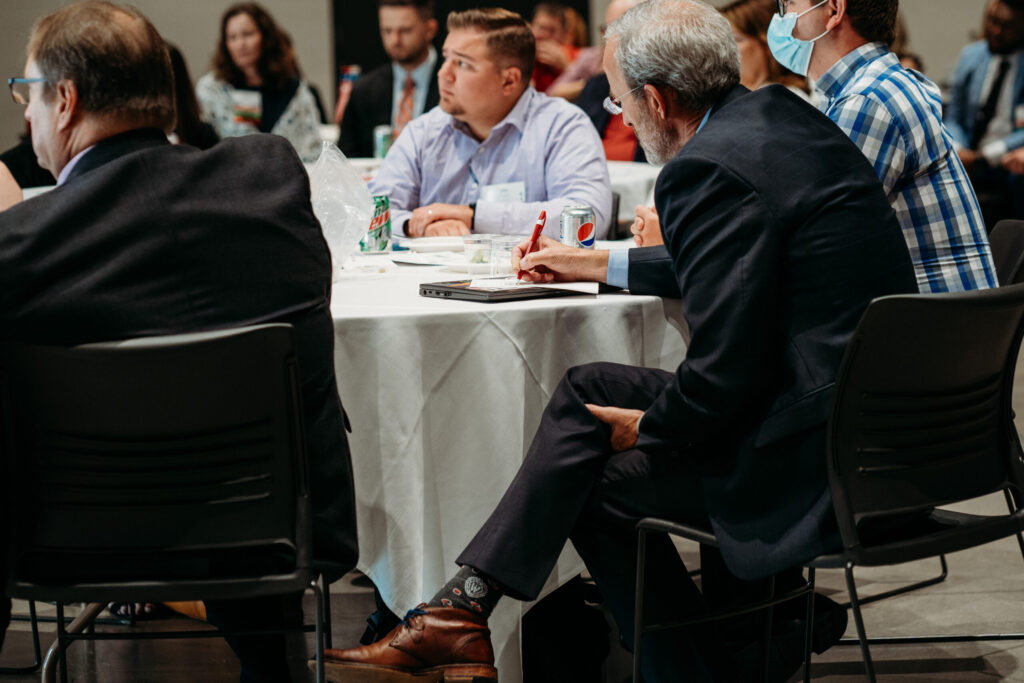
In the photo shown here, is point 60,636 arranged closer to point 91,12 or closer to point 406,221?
point 91,12

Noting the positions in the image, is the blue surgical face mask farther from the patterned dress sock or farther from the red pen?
the patterned dress sock

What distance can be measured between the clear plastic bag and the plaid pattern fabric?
1.06m

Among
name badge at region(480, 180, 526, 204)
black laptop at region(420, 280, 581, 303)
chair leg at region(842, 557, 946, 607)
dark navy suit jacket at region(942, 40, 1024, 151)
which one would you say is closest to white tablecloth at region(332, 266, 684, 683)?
black laptop at region(420, 280, 581, 303)

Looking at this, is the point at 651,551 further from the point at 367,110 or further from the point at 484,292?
the point at 367,110

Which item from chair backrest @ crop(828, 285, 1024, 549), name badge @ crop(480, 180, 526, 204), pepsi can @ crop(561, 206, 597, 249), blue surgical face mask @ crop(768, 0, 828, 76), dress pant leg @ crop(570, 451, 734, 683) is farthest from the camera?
name badge @ crop(480, 180, 526, 204)

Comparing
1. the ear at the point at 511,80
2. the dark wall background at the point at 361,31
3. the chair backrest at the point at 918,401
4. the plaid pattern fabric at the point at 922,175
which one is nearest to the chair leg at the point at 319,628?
the chair backrest at the point at 918,401

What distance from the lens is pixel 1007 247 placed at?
240 centimetres

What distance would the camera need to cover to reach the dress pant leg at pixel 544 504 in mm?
1952

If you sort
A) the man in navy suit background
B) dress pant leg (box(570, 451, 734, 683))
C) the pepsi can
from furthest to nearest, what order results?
1. the man in navy suit background
2. the pepsi can
3. dress pant leg (box(570, 451, 734, 683))

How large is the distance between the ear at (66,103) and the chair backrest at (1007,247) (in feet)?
5.80

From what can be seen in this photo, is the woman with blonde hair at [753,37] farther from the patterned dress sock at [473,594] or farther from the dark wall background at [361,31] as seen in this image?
the dark wall background at [361,31]

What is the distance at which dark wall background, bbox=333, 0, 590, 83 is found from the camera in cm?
1039

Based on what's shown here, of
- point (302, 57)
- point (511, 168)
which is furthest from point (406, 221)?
point (302, 57)

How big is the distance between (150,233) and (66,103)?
32 cm
